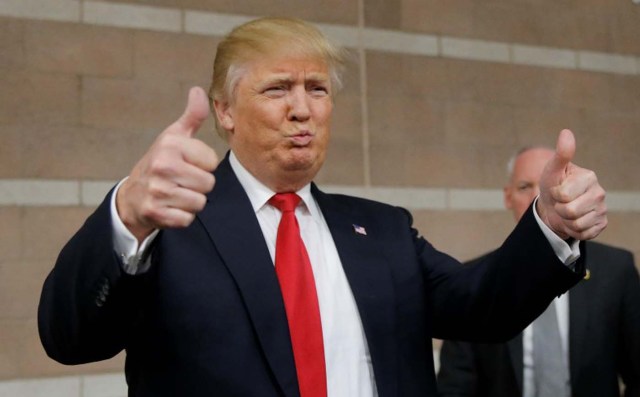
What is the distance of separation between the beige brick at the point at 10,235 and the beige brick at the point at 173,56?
0.74 metres

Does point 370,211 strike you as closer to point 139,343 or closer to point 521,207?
point 139,343

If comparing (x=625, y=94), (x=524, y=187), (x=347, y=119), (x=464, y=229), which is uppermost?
(x=625, y=94)

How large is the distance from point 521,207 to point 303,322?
1.67m

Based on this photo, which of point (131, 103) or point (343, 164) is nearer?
point (131, 103)

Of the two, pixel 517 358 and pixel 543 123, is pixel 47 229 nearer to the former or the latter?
pixel 517 358

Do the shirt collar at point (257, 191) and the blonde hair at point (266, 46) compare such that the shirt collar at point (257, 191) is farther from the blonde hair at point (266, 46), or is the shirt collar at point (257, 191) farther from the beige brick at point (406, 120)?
the beige brick at point (406, 120)

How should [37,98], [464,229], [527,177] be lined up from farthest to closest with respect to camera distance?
[464,229] → [37,98] → [527,177]

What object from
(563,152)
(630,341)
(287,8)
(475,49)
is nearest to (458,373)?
(630,341)

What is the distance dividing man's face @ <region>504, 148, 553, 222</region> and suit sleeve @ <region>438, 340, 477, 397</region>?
562 millimetres

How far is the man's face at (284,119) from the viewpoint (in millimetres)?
1609

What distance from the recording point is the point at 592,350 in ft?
8.38

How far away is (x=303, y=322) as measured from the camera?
1.49m

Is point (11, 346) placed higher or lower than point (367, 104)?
lower

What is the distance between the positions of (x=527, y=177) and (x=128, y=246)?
2.03 metres
